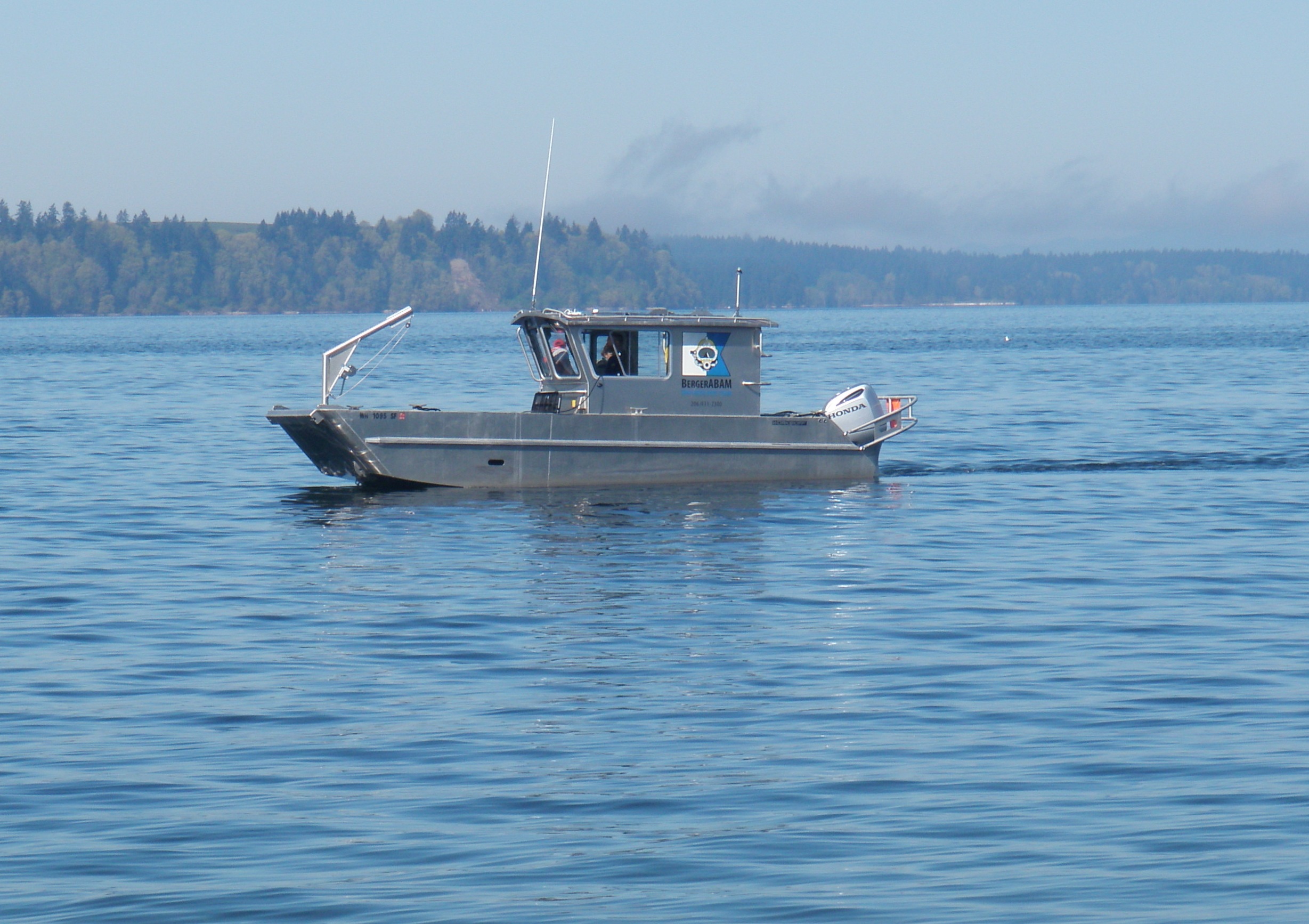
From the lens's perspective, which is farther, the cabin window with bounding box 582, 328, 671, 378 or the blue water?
the cabin window with bounding box 582, 328, 671, 378

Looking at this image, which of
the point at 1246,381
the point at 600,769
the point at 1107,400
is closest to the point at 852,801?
the point at 600,769

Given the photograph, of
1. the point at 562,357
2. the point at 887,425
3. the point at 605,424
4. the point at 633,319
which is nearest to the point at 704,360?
the point at 633,319

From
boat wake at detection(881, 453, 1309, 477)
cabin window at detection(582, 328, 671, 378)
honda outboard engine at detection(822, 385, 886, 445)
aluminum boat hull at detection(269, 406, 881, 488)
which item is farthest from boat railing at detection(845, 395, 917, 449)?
cabin window at detection(582, 328, 671, 378)

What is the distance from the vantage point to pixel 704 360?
26078 millimetres

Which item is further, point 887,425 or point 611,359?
point 887,425

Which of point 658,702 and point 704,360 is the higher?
point 704,360

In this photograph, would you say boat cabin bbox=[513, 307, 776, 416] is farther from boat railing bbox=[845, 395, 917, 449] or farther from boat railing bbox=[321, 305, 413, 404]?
boat railing bbox=[321, 305, 413, 404]

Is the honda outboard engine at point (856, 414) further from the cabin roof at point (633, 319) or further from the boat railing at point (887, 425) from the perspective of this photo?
the cabin roof at point (633, 319)

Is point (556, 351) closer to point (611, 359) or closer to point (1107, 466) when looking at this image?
point (611, 359)

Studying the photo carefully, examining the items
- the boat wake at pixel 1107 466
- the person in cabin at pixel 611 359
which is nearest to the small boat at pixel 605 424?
the person in cabin at pixel 611 359

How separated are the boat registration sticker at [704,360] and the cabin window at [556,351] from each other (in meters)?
1.76

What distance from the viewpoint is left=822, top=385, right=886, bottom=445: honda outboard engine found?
88.5ft

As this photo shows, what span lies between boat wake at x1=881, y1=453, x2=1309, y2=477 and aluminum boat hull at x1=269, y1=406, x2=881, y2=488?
210 inches

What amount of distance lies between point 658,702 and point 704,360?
14206 mm
